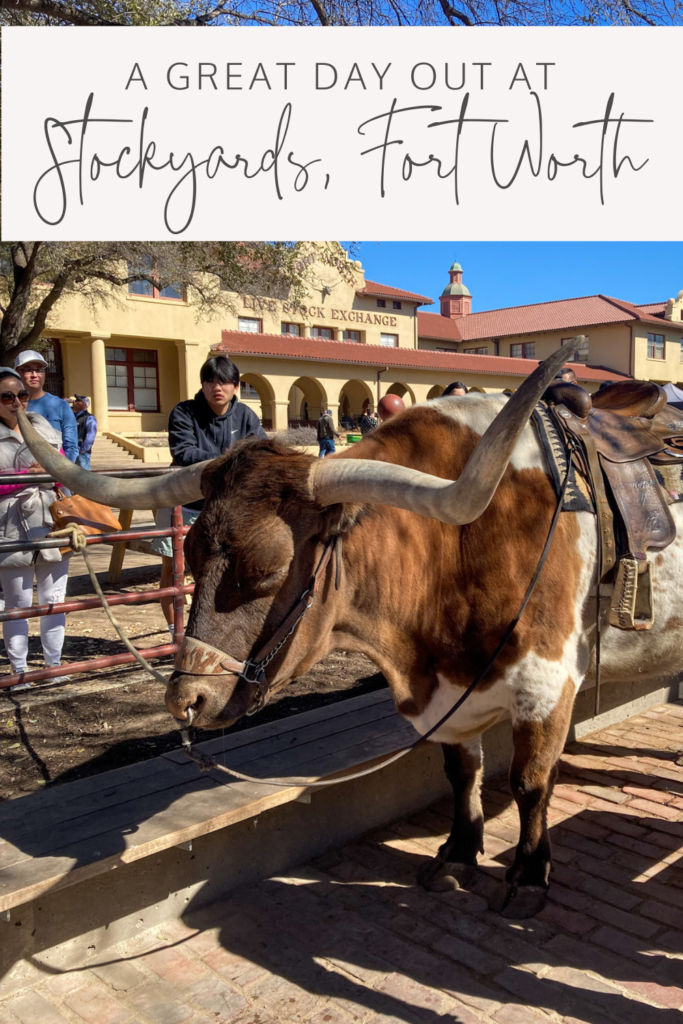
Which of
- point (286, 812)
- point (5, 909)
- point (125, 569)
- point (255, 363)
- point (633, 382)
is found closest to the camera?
point (5, 909)

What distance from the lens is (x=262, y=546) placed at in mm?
2361

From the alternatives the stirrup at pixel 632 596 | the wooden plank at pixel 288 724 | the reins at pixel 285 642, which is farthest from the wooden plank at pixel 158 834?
the stirrup at pixel 632 596

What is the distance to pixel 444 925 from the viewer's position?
9.59 ft

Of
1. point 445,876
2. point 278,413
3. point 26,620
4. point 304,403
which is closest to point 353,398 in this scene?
point 304,403

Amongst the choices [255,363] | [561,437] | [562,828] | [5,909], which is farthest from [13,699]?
[255,363]

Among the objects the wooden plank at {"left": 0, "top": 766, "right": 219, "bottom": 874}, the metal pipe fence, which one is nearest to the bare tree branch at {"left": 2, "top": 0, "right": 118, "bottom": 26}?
the metal pipe fence

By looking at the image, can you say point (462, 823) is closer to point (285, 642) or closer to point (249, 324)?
point (285, 642)

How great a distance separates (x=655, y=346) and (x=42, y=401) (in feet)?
159

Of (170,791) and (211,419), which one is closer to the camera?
(170,791)

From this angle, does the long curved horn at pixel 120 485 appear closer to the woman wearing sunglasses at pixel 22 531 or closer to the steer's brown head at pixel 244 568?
the steer's brown head at pixel 244 568

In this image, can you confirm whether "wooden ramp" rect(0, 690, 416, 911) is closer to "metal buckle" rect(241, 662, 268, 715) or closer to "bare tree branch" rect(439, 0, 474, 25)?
"metal buckle" rect(241, 662, 268, 715)

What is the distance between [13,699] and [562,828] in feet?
9.95

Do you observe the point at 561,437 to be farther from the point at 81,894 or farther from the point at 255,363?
the point at 255,363

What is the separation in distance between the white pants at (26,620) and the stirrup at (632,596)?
3.26 meters
